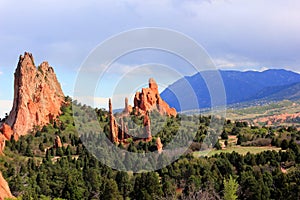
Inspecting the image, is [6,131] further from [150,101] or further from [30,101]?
[150,101]

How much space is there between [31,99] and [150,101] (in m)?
20.5

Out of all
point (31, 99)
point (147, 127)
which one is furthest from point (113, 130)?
point (31, 99)

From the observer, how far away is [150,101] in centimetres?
8194

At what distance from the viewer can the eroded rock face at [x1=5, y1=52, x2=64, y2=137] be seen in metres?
71.6

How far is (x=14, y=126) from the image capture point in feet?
231

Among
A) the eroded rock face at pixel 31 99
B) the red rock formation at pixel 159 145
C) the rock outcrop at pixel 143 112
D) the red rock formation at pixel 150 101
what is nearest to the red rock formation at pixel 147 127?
the rock outcrop at pixel 143 112

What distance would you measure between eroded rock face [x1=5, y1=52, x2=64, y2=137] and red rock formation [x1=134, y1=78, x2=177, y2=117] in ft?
45.2

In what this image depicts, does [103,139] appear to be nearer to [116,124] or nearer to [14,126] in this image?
[116,124]

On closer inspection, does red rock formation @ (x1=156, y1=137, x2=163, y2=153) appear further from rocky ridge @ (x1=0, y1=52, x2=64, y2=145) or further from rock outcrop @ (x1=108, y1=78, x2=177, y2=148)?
rocky ridge @ (x1=0, y1=52, x2=64, y2=145)

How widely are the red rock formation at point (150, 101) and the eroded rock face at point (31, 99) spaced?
1377 cm

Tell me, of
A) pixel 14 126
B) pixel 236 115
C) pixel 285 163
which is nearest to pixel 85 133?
pixel 14 126

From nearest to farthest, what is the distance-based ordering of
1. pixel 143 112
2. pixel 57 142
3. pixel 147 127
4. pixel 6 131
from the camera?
pixel 57 142, pixel 6 131, pixel 147 127, pixel 143 112

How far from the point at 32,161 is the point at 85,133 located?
14.8m

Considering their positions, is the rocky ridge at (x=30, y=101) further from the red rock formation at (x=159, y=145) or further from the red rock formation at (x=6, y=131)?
the red rock formation at (x=159, y=145)
